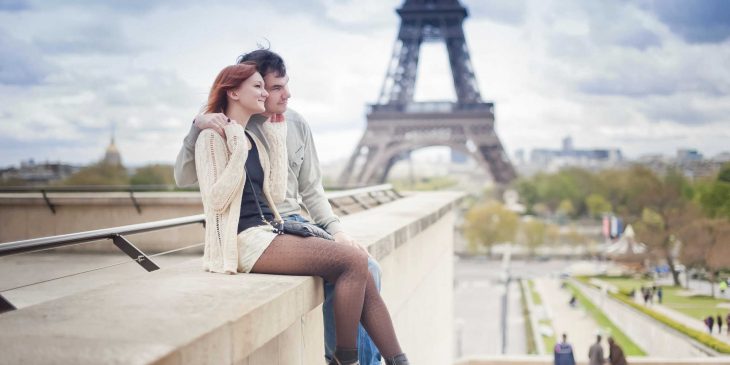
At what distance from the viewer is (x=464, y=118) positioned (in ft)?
140

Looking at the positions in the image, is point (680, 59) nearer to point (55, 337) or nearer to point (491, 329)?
point (491, 329)

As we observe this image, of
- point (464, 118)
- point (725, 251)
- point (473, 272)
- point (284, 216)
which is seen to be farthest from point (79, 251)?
point (473, 272)

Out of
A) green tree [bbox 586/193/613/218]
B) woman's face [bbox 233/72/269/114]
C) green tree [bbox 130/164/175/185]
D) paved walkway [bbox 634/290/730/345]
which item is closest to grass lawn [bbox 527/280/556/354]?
paved walkway [bbox 634/290/730/345]

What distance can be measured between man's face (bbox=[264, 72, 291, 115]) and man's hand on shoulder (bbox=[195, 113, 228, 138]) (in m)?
0.27

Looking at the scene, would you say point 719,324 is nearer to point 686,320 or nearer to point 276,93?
point 686,320

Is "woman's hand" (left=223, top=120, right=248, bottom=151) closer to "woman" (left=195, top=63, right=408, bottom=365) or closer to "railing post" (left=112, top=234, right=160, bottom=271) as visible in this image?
"woman" (left=195, top=63, right=408, bottom=365)

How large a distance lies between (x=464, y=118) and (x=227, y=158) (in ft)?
133

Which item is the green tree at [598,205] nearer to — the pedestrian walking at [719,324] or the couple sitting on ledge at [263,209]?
the pedestrian walking at [719,324]

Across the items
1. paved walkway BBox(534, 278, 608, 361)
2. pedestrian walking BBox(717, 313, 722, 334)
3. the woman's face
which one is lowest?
paved walkway BBox(534, 278, 608, 361)

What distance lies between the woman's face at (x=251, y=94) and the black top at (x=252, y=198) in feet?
0.50

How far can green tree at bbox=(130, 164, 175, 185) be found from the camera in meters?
22.5

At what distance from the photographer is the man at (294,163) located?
3.13 metres

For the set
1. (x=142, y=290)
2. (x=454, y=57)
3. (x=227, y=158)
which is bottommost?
(x=142, y=290)

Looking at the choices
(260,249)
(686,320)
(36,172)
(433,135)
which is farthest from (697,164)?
(260,249)
